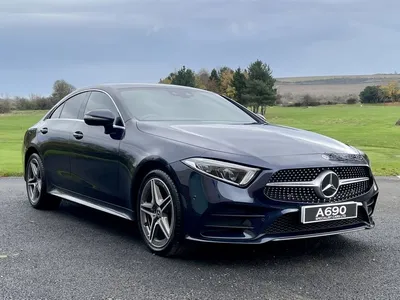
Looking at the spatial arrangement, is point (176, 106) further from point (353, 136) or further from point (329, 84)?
point (329, 84)

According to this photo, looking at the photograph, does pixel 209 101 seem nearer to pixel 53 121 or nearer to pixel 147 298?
pixel 53 121

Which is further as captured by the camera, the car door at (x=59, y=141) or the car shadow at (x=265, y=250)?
the car door at (x=59, y=141)

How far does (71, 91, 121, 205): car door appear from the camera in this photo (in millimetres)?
5336

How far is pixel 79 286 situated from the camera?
400 cm

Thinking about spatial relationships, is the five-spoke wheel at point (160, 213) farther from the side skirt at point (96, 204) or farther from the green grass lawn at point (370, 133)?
the green grass lawn at point (370, 133)

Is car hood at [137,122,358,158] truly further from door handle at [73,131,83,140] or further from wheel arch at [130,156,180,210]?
door handle at [73,131,83,140]

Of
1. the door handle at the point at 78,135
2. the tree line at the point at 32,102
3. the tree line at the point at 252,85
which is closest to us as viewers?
the door handle at the point at 78,135

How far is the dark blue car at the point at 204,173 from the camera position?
4281mm

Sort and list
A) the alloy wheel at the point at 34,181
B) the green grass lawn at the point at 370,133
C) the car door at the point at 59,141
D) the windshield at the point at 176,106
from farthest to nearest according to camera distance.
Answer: the green grass lawn at the point at 370,133
the alloy wheel at the point at 34,181
the car door at the point at 59,141
the windshield at the point at 176,106

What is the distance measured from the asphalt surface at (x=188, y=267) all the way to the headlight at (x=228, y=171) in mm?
739

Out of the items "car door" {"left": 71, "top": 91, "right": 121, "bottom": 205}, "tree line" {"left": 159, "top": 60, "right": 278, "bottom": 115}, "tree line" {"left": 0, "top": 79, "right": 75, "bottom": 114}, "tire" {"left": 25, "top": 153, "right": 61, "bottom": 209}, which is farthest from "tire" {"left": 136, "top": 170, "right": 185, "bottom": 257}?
"tree line" {"left": 159, "top": 60, "right": 278, "bottom": 115}

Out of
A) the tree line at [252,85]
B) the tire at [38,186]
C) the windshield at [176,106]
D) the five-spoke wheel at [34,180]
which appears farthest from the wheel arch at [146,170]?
the tree line at [252,85]

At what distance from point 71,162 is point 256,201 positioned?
2.68 m

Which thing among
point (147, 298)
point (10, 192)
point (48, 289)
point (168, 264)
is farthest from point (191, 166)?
point (10, 192)
